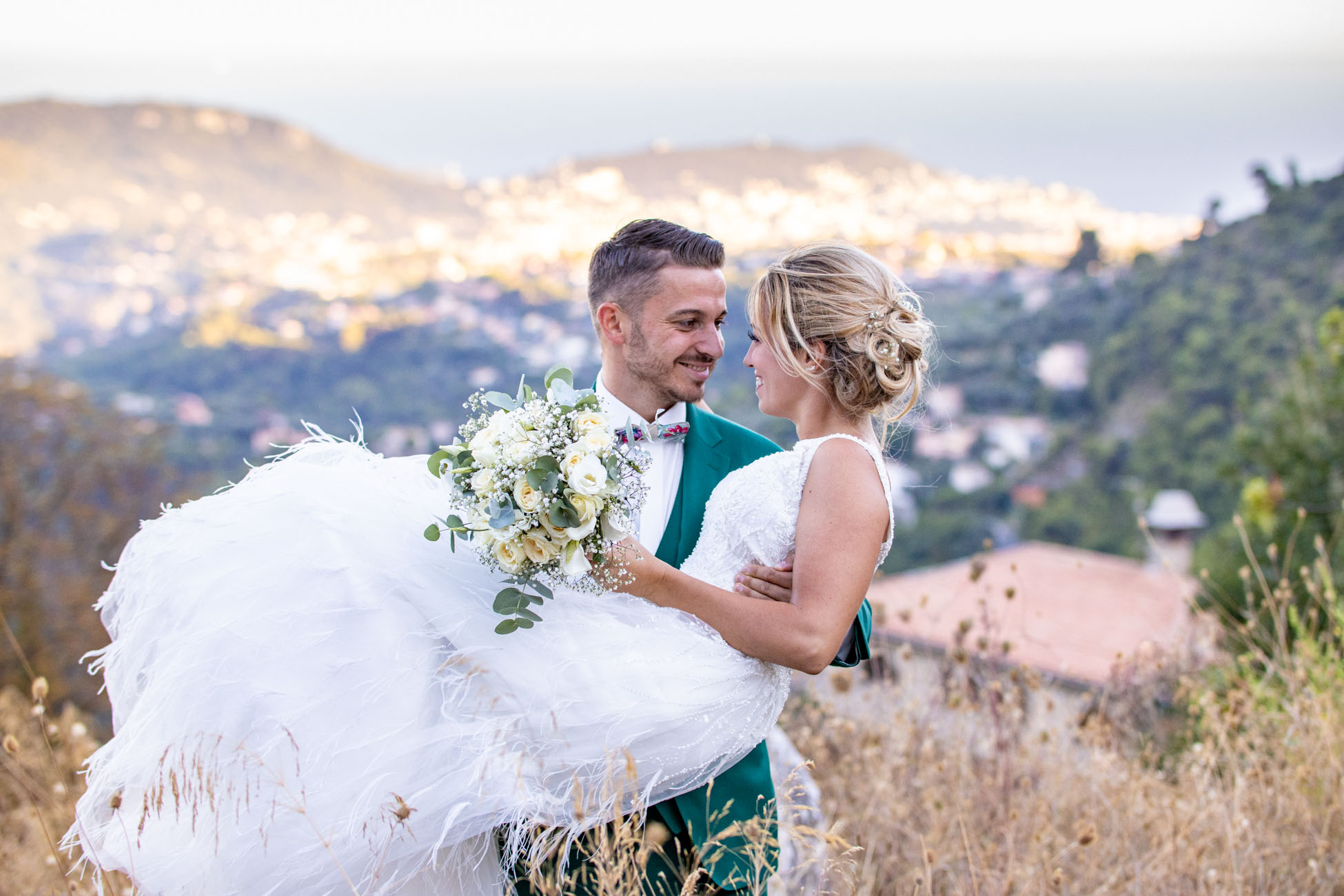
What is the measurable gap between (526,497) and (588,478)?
132 mm

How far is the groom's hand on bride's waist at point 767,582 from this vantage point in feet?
6.85

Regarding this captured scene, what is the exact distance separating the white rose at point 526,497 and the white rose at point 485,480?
5cm

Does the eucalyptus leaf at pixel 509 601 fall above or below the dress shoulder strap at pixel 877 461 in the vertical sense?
below

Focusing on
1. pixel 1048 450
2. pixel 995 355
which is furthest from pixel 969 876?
pixel 995 355

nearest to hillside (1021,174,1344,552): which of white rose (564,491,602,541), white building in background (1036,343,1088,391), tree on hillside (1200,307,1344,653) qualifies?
white building in background (1036,343,1088,391)

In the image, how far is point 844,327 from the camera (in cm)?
221

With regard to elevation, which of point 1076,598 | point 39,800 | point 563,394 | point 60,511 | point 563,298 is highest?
point 563,394

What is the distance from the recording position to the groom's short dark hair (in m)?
2.81

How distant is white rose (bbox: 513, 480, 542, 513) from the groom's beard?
1.01 m

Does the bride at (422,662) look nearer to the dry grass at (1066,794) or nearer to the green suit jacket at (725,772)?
the green suit jacket at (725,772)

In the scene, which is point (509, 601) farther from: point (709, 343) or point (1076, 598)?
point (1076, 598)

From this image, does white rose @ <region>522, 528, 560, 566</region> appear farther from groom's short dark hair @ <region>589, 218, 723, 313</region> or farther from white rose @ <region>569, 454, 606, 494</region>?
groom's short dark hair @ <region>589, 218, 723, 313</region>

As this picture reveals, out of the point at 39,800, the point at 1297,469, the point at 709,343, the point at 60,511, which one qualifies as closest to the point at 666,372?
the point at 709,343

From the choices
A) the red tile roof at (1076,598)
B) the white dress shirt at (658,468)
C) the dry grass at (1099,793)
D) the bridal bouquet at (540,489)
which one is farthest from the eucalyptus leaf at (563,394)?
the red tile roof at (1076,598)
